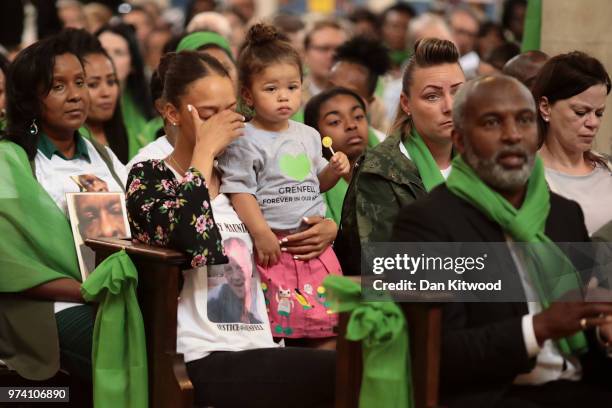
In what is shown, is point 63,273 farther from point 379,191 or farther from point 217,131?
point 379,191

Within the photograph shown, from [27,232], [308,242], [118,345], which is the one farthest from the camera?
[27,232]

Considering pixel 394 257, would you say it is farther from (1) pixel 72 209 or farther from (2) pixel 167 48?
(2) pixel 167 48

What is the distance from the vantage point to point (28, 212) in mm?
4418

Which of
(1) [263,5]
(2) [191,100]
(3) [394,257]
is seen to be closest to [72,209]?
(2) [191,100]

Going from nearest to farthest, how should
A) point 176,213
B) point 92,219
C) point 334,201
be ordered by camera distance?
point 176,213 → point 92,219 → point 334,201

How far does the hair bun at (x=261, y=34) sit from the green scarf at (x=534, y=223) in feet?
4.07

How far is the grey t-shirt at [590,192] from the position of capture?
4258mm

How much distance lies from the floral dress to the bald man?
1.94 meters

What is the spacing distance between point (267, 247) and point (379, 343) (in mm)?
872

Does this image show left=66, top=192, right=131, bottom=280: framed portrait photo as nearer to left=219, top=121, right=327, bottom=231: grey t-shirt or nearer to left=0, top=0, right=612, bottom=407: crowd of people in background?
left=0, top=0, right=612, bottom=407: crowd of people in background

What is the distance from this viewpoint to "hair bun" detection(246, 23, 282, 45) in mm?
4316

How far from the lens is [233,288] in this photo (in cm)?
394

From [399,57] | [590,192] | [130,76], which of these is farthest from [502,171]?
[399,57]

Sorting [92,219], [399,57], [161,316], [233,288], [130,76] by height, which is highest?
[399,57]
